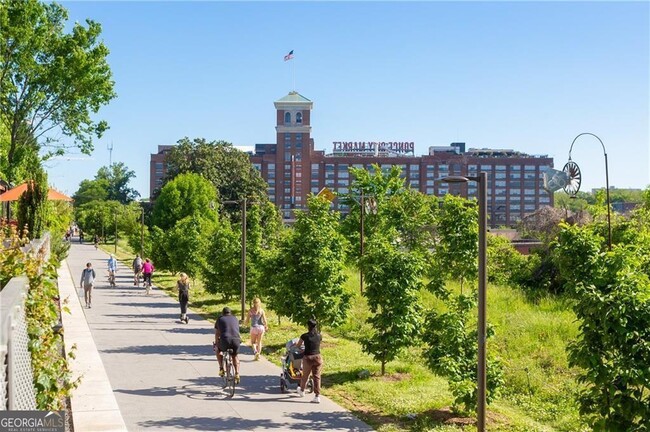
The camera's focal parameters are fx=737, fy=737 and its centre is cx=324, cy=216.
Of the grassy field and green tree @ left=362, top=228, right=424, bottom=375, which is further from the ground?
green tree @ left=362, top=228, right=424, bottom=375

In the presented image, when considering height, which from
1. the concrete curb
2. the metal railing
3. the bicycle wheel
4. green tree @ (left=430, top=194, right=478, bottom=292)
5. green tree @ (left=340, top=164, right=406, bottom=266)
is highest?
green tree @ (left=340, top=164, right=406, bottom=266)

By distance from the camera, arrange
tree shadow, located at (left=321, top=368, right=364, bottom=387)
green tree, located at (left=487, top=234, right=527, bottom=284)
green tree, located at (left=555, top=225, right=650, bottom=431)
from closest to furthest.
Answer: green tree, located at (left=555, top=225, right=650, bottom=431) → tree shadow, located at (left=321, top=368, right=364, bottom=387) → green tree, located at (left=487, top=234, right=527, bottom=284)

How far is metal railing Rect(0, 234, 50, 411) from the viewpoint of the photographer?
16.9 ft

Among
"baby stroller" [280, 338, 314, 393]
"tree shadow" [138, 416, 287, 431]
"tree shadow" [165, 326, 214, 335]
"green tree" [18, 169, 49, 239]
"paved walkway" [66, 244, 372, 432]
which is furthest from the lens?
"green tree" [18, 169, 49, 239]

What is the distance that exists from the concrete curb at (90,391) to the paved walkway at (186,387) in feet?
0.69

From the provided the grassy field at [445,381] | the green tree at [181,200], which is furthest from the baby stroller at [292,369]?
the green tree at [181,200]

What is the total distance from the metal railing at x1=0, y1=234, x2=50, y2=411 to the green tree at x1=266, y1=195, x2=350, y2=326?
1327cm

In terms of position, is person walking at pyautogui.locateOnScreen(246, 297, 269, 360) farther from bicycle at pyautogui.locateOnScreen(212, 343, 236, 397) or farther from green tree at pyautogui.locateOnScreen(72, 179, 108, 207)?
green tree at pyautogui.locateOnScreen(72, 179, 108, 207)

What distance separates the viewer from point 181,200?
66.0m

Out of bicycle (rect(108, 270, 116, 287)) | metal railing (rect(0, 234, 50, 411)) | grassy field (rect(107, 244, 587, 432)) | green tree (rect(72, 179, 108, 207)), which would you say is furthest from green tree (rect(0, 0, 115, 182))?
green tree (rect(72, 179, 108, 207))

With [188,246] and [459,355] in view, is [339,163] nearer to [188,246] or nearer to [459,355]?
[188,246]

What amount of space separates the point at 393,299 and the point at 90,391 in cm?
685

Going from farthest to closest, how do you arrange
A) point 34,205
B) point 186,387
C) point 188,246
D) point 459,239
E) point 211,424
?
1. point 188,246
2. point 34,205
3. point 186,387
4. point 459,239
5. point 211,424

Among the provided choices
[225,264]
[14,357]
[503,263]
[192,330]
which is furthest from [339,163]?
[14,357]
